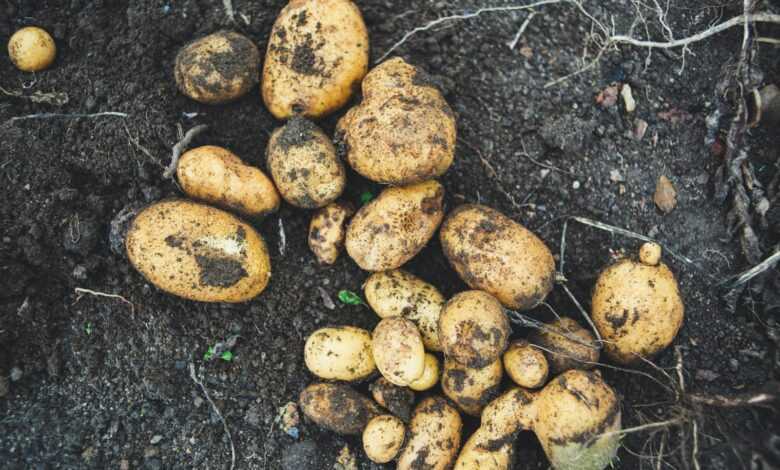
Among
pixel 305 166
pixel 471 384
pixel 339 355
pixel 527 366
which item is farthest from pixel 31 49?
pixel 527 366

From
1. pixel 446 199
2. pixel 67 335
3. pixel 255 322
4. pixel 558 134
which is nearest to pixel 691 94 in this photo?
pixel 558 134

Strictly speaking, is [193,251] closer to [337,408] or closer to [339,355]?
[339,355]

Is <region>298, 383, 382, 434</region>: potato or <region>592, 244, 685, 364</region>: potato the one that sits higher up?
<region>592, 244, 685, 364</region>: potato

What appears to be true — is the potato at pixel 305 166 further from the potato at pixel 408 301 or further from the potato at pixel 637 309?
the potato at pixel 637 309

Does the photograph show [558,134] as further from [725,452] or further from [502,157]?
[725,452]

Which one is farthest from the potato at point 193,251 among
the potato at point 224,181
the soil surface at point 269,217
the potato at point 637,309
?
the potato at point 637,309

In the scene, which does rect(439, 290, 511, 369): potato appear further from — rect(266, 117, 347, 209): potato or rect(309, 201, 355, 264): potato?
rect(266, 117, 347, 209): potato

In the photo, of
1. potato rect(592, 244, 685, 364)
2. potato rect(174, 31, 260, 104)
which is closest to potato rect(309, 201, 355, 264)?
potato rect(174, 31, 260, 104)
